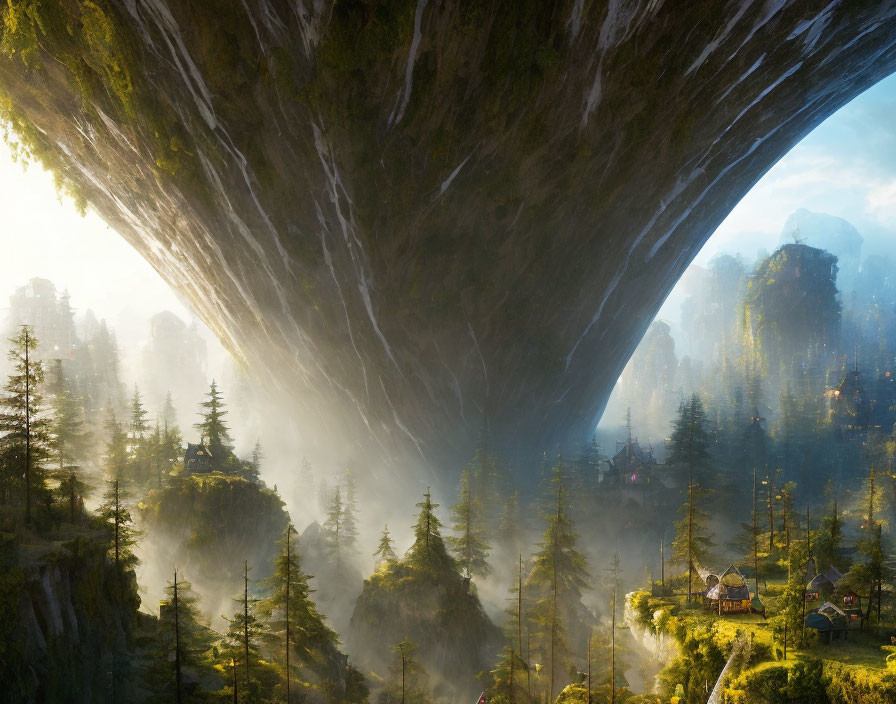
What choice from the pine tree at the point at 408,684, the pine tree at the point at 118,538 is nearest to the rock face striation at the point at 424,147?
the pine tree at the point at 118,538

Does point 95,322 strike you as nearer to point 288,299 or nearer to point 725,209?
point 288,299

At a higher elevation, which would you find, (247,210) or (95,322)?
(95,322)

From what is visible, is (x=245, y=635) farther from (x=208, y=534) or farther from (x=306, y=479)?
(x=306, y=479)

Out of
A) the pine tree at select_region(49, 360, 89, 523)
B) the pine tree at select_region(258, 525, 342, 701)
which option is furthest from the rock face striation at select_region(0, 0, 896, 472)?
the pine tree at select_region(258, 525, 342, 701)

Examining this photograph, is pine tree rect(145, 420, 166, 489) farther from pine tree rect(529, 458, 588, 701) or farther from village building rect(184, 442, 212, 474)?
pine tree rect(529, 458, 588, 701)

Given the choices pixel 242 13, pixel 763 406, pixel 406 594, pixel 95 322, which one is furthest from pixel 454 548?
pixel 95 322

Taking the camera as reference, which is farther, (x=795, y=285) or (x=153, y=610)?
(x=795, y=285)

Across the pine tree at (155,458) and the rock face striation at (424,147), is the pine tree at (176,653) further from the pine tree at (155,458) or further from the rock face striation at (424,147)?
the pine tree at (155,458)
